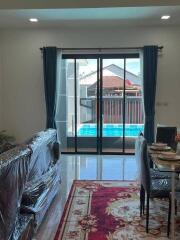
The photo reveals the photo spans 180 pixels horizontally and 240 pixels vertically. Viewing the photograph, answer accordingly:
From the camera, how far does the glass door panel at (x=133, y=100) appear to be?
6875 mm

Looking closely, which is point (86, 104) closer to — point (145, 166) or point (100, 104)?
point (100, 104)

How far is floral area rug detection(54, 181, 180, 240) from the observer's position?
302cm

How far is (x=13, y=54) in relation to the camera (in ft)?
22.6

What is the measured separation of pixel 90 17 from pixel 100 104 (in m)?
2.07

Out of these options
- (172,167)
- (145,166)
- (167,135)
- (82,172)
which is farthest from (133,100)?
(172,167)

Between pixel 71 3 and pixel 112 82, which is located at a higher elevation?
pixel 71 3

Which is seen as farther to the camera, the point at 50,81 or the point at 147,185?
the point at 50,81

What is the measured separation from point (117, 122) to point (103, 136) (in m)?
0.48

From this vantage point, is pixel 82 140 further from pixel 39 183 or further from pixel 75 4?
pixel 39 183

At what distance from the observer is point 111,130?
7188mm

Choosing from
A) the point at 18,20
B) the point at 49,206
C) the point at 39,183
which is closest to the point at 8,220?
the point at 39,183

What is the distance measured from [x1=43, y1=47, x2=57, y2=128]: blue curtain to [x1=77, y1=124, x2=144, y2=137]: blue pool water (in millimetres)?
785

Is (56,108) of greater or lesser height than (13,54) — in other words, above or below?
below

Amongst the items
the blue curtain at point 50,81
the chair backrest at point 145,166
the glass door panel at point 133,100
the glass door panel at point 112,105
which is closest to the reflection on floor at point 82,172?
the glass door panel at point 112,105
